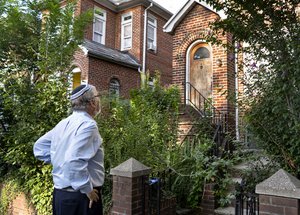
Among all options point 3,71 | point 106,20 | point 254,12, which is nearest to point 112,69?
point 106,20

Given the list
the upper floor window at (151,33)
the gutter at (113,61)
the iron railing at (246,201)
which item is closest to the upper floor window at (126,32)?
the upper floor window at (151,33)

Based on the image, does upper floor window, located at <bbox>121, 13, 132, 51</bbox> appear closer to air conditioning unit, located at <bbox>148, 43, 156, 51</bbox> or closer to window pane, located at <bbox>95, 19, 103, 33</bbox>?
air conditioning unit, located at <bbox>148, 43, 156, 51</bbox>

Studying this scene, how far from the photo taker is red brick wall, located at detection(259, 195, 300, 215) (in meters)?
2.37

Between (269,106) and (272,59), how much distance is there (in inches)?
20.4

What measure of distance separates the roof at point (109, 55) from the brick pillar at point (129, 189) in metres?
8.11

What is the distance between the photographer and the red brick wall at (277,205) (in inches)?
93.4

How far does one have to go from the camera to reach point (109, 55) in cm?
1259

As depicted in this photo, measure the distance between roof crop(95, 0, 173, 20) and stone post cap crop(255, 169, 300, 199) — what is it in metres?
13.6

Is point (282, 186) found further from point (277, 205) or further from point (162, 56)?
point (162, 56)

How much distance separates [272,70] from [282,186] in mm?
1316

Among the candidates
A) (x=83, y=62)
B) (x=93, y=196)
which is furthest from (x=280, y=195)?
(x=83, y=62)

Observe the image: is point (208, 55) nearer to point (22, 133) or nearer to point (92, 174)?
point (22, 133)

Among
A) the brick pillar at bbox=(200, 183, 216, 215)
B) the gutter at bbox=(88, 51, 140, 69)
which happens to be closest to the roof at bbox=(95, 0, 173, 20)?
the gutter at bbox=(88, 51, 140, 69)

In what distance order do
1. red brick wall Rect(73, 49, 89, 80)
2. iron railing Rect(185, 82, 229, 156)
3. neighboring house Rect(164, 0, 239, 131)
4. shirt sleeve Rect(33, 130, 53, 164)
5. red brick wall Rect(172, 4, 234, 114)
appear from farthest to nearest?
red brick wall Rect(73, 49, 89, 80) < neighboring house Rect(164, 0, 239, 131) < red brick wall Rect(172, 4, 234, 114) < iron railing Rect(185, 82, 229, 156) < shirt sleeve Rect(33, 130, 53, 164)
